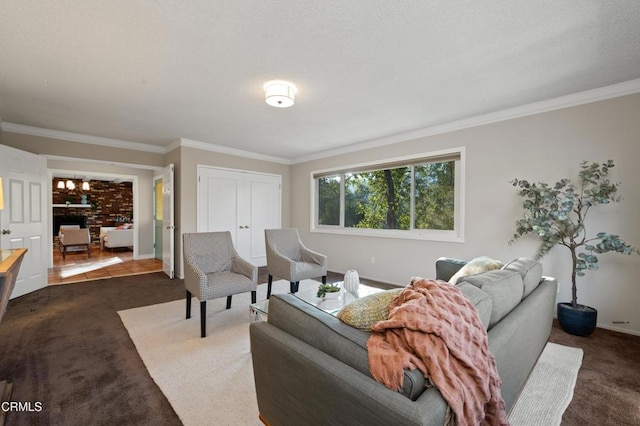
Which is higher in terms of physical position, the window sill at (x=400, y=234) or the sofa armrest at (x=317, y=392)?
the window sill at (x=400, y=234)

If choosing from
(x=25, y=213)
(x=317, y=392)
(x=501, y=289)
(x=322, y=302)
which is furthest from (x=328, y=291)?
(x=25, y=213)

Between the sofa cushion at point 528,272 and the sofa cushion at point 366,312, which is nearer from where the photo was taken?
the sofa cushion at point 366,312

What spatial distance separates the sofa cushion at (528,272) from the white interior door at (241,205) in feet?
14.5

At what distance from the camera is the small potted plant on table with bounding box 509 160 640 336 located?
99.4 inches

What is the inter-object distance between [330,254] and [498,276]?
3.85m

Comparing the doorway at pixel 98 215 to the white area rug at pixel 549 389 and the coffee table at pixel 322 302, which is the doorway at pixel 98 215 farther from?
the white area rug at pixel 549 389

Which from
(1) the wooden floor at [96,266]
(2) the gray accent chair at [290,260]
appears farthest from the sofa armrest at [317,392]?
(1) the wooden floor at [96,266]

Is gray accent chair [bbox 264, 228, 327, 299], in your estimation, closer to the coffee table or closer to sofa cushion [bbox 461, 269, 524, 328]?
the coffee table

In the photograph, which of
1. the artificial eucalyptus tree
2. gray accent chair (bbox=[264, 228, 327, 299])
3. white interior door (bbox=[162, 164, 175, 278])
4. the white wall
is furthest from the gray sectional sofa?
white interior door (bbox=[162, 164, 175, 278])

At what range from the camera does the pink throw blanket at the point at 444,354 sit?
2.81 ft

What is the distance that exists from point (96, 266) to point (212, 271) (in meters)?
4.03

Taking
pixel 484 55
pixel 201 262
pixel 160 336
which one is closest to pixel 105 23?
pixel 201 262

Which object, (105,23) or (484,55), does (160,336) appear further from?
(484,55)

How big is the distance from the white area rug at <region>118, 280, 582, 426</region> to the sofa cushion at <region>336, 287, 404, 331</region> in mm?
953
